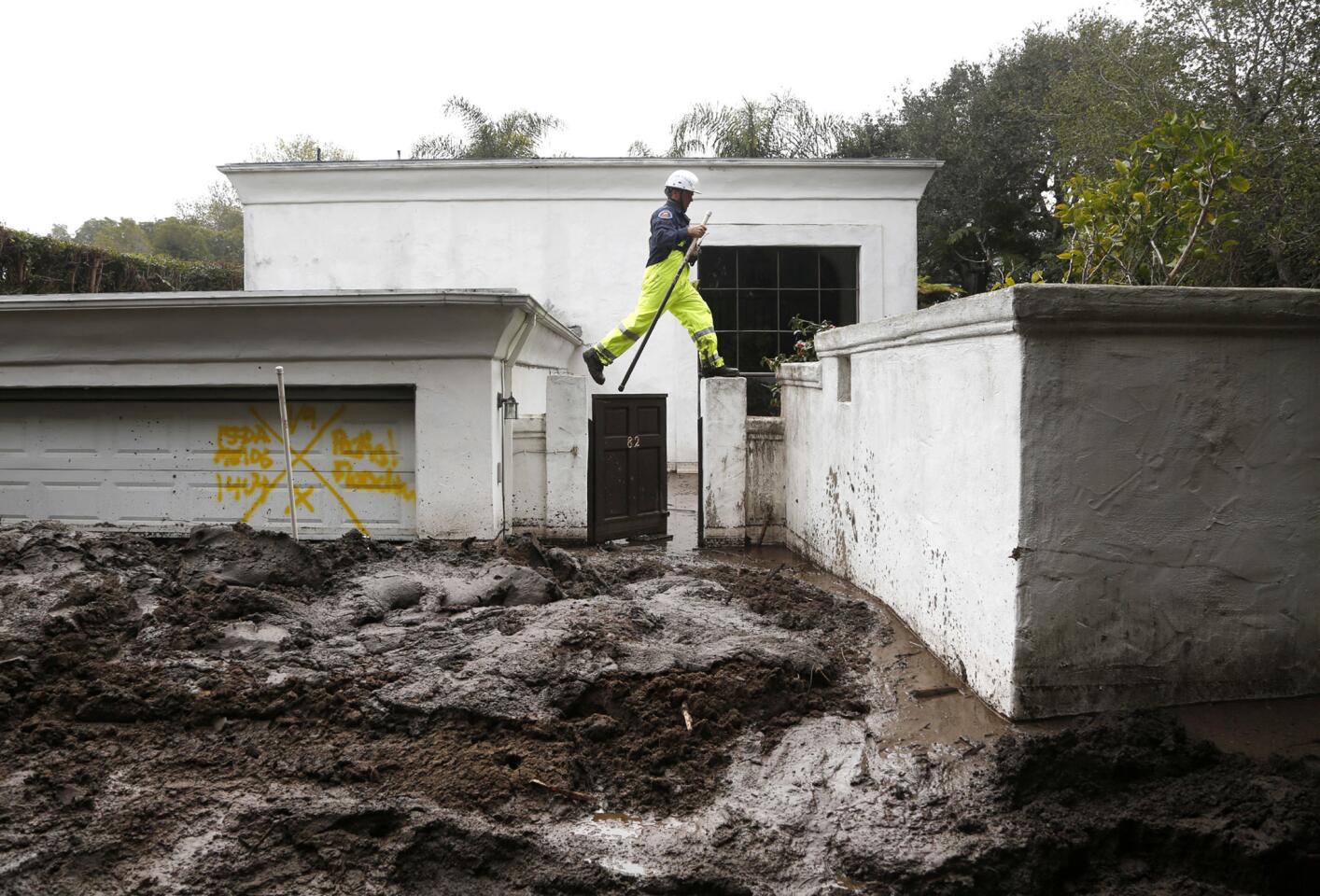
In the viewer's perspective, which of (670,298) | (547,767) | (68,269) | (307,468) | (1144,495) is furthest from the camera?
(68,269)

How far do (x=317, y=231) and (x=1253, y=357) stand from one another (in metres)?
13.7

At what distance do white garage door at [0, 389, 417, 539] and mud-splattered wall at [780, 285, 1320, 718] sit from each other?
562 cm

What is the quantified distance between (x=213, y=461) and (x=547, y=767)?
607cm

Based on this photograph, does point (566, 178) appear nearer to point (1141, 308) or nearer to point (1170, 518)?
point (1141, 308)

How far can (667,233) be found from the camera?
34.1 ft

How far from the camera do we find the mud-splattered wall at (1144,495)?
4.07 meters

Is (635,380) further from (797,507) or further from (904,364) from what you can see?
(904,364)

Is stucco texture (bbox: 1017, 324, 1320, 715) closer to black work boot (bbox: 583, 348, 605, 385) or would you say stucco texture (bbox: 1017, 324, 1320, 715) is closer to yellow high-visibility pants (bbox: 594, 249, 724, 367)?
yellow high-visibility pants (bbox: 594, 249, 724, 367)

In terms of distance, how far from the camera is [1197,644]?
424cm

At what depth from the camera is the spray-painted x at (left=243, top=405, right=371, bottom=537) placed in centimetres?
866

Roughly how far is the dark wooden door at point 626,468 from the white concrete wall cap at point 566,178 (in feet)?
21.8

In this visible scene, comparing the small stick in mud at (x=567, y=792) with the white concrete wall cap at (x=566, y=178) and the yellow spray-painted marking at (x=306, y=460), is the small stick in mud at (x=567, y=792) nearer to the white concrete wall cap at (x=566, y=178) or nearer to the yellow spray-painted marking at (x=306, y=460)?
the yellow spray-painted marking at (x=306, y=460)

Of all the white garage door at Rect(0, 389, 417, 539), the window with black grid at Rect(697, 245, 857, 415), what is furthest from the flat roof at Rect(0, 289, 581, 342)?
the window with black grid at Rect(697, 245, 857, 415)

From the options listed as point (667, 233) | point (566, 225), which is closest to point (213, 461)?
A: point (667, 233)
